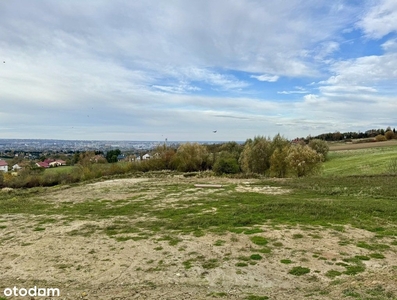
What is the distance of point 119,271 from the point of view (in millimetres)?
7070

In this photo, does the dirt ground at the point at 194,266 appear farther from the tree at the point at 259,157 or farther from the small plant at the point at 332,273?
the tree at the point at 259,157

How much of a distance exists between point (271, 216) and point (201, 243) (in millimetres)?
4009

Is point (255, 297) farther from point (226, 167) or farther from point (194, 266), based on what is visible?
A: point (226, 167)

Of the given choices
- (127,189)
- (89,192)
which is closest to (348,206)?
(127,189)

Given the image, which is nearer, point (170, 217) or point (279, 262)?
point (279, 262)

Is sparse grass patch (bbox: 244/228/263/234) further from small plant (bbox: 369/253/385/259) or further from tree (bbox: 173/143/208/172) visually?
tree (bbox: 173/143/208/172)

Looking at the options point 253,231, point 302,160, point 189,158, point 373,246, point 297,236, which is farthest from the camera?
point 189,158

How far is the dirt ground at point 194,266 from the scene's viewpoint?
19.0 ft

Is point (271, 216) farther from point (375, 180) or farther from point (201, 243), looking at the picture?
point (375, 180)

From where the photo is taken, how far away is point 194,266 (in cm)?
714

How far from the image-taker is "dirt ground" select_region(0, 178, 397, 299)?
5777 mm

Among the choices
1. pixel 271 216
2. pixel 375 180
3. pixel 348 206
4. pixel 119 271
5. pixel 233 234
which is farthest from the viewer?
pixel 375 180

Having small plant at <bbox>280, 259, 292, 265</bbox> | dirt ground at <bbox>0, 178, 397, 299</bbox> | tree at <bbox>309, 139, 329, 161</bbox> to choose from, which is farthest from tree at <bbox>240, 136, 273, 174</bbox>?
small plant at <bbox>280, 259, 292, 265</bbox>

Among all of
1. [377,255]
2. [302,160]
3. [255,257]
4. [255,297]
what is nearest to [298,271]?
[255,257]
